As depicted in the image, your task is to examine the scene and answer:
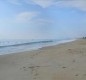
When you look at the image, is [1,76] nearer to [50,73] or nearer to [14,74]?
[14,74]

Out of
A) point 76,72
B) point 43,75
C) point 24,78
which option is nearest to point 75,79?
point 76,72

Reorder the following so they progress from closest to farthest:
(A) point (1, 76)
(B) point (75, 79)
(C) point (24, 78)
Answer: (B) point (75, 79) < (C) point (24, 78) < (A) point (1, 76)

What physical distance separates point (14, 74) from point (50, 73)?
1.33 m

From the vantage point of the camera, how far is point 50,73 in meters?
7.23

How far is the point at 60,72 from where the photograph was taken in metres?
7.17

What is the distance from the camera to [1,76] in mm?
7328

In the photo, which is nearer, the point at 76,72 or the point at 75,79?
the point at 75,79

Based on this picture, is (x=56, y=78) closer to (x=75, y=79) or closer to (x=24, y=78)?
(x=75, y=79)

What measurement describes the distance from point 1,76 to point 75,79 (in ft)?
8.97

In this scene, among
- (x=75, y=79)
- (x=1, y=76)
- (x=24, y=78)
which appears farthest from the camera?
(x=1, y=76)

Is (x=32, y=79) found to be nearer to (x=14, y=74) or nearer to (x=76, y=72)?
(x=14, y=74)

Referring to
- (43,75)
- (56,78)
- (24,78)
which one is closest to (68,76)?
(56,78)

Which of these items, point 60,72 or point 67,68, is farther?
point 67,68

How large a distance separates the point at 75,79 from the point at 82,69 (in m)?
1.17
